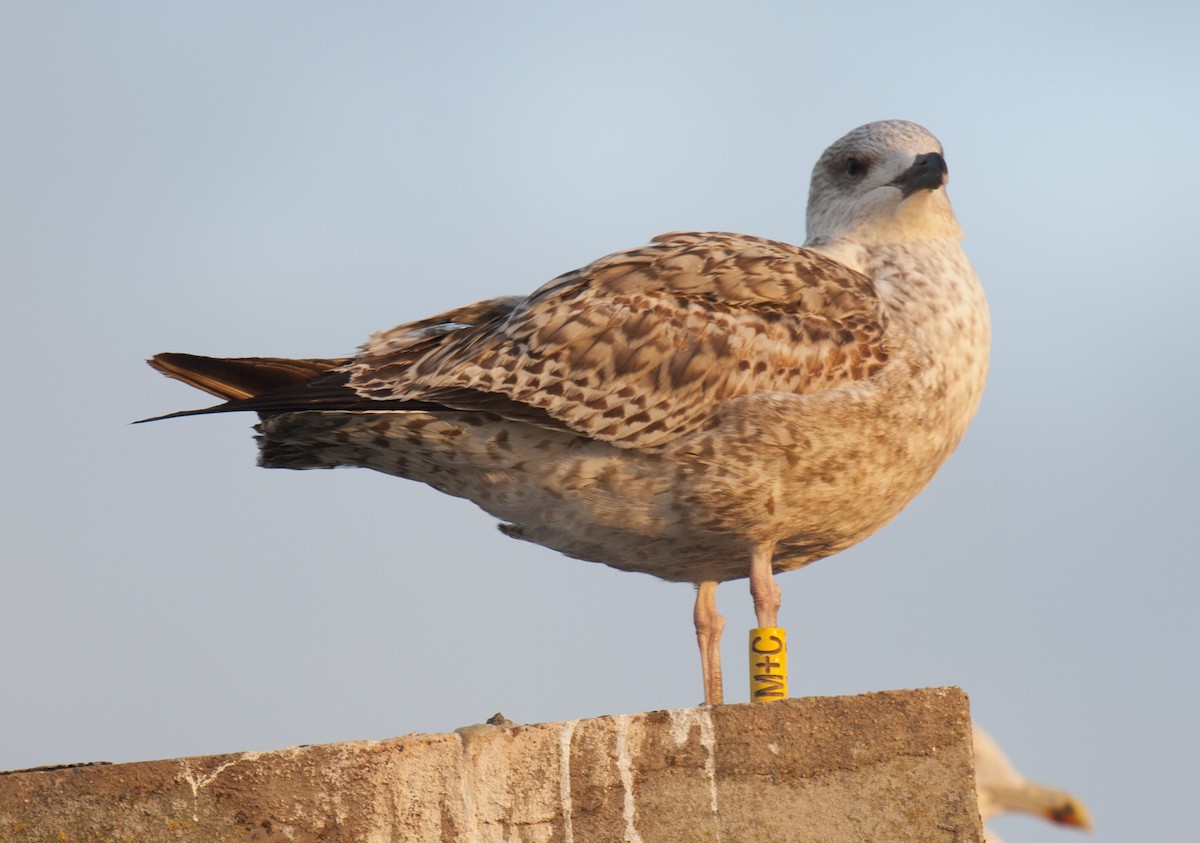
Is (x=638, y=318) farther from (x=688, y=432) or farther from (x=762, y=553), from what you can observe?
(x=762, y=553)

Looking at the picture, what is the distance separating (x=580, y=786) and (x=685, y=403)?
6.95 ft

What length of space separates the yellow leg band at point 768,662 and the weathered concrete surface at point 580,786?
4.15 feet

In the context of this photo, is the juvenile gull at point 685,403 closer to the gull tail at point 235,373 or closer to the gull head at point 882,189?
the gull tail at point 235,373

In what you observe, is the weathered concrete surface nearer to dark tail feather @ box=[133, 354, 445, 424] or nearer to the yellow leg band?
the yellow leg band

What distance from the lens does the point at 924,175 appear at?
25.7ft

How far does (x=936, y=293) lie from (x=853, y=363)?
2.45ft

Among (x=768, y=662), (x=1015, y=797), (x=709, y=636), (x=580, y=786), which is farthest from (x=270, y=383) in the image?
(x=1015, y=797)

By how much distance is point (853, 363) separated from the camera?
6.99 meters

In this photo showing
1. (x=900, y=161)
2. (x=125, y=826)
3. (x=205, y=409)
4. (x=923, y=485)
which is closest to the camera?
(x=125, y=826)

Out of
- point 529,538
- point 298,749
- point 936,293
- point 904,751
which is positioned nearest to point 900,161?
point 936,293

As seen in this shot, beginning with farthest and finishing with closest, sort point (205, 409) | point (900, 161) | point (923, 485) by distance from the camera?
point (900, 161)
point (923, 485)
point (205, 409)

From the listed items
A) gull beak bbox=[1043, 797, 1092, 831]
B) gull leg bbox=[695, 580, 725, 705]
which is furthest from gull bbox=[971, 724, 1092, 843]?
gull leg bbox=[695, 580, 725, 705]

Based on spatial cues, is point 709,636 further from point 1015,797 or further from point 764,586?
point 1015,797

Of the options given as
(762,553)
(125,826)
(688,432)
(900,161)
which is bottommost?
(125,826)
